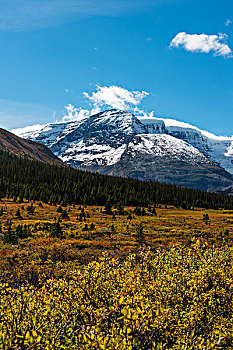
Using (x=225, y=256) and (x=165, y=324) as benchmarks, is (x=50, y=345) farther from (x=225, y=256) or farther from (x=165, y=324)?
(x=225, y=256)

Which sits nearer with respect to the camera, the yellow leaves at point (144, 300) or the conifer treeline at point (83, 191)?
the yellow leaves at point (144, 300)

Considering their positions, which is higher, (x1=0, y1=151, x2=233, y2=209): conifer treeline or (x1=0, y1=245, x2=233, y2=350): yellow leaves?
(x1=0, y1=151, x2=233, y2=209): conifer treeline

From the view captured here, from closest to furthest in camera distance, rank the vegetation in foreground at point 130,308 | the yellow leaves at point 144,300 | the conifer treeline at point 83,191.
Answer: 1. the vegetation in foreground at point 130,308
2. the yellow leaves at point 144,300
3. the conifer treeline at point 83,191

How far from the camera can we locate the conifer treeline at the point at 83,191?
105 m

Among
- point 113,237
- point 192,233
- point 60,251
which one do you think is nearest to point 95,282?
point 60,251

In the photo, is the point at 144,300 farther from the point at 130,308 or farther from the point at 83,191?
the point at 83,191

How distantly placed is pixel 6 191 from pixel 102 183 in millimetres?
54752

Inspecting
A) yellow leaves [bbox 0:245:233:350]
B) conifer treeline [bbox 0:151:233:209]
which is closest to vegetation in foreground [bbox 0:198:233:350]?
yellow leaves [bbox 0:245:233:350]

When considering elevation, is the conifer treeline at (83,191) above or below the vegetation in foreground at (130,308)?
above

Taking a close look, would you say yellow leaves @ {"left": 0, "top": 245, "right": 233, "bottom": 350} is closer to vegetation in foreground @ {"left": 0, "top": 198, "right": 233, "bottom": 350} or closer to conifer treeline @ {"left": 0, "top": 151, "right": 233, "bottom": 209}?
vegetation in foreground @ {"left": 0, "top": 198, "right": 233, "bottom": 350}

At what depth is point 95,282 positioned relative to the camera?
10.3m

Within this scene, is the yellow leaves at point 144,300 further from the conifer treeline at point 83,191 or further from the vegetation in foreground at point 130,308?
the conifer treeline at point 83,191

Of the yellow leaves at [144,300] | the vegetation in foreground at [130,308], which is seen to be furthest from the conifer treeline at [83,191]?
the yellow leaves at [144,300]

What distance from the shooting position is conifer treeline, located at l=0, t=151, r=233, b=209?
104981 millimetres
